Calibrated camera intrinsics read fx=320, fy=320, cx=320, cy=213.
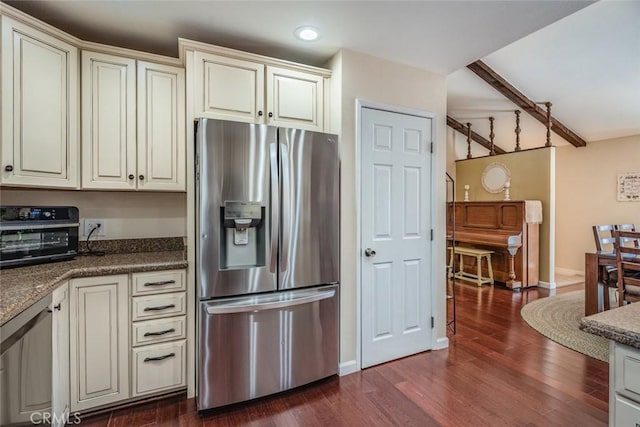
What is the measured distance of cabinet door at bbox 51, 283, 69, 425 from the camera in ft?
5.35

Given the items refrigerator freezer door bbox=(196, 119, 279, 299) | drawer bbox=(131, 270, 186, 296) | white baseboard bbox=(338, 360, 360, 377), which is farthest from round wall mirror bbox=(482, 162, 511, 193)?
drawer bbox=(131, 270, 186, 296)

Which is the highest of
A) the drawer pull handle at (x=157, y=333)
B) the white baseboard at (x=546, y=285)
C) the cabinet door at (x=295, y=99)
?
the cabinet door at (x=295, y=99)

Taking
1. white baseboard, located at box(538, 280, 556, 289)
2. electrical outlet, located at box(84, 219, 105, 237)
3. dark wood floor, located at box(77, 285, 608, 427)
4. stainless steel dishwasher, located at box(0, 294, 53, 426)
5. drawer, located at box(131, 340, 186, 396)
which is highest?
electrical outlet, located at box(84, 219, 105, 237)

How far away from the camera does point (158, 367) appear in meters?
2.03

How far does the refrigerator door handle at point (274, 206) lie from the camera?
2062 millimetres

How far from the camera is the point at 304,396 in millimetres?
2154

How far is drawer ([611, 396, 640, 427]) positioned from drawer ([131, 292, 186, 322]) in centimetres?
212

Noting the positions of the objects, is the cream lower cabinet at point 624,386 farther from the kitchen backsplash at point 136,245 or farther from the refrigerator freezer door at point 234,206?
the kitchen backsplash at point 136,245

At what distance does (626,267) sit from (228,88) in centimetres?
377

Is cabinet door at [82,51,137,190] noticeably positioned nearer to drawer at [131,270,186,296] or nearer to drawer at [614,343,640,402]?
drawer at [131,270,186,296]

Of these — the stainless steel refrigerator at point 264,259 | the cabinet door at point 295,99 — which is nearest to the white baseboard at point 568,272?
the stainless steel refrigerator at point 264,259

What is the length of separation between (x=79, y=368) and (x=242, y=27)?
7.56 feet

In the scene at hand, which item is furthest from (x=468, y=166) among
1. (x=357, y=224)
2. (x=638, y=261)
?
(x=357, y=224)

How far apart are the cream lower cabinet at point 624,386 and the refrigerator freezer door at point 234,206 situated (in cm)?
164
